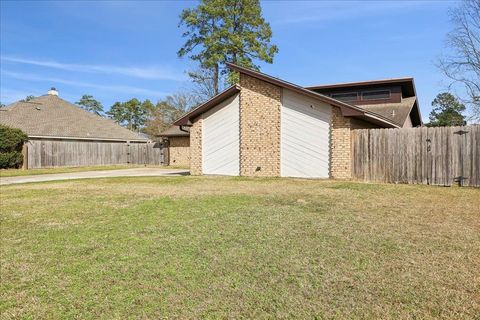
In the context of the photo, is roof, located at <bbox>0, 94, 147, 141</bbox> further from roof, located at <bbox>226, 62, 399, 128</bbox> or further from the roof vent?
roof, located at <bbox>226, 62, 399, 128</bbox>

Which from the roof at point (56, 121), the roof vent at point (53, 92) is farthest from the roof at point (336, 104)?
the roof vent at point (53, 92)

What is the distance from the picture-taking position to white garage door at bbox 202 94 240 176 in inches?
612

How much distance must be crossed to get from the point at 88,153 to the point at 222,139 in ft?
58.5

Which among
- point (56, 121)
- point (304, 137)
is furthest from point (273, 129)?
point (56, 121)

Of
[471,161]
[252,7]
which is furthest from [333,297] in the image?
[252,7]

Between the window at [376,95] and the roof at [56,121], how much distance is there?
22.2 meters

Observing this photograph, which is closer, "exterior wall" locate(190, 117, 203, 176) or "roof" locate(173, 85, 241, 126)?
"roof" locate(173, 85, 241, 126)

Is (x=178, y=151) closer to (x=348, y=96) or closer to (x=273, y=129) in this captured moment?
(x=348, y=96)

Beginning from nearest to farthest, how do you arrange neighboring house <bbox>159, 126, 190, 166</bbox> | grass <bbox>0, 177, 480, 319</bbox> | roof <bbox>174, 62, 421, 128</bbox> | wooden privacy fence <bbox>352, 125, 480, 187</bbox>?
grass <bbox>0, 177, 480, 319</bbox>
wooden privacy fence <bbox>352, 125, 480, 187</bbox>
roof <bbox>174, 62, 421, 128</bbox>
neighboring house <bbox>159, 126, 190, 166</bbox>

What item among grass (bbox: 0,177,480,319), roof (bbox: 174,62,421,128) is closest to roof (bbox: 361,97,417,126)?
roof (bbox: 174,62,421,128)

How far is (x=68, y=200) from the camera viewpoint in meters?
9.20

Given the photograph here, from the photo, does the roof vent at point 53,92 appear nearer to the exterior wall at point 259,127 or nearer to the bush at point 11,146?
the bush at point 11,146

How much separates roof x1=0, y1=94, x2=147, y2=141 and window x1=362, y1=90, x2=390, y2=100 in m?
22.2

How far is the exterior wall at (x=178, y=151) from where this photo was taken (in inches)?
1170
